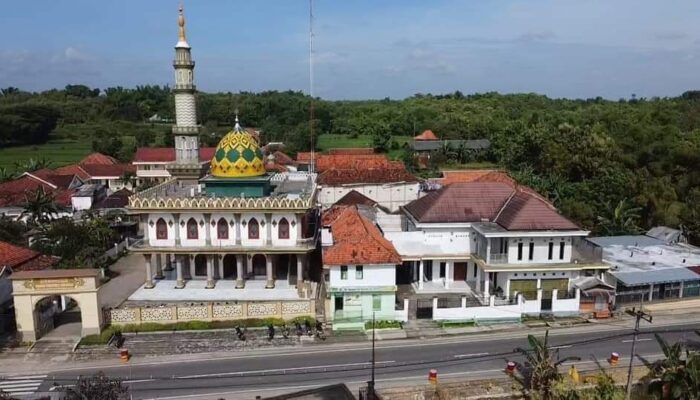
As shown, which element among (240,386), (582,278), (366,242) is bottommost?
(240,386)

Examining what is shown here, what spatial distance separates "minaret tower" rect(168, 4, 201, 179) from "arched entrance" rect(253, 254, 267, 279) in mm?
9652

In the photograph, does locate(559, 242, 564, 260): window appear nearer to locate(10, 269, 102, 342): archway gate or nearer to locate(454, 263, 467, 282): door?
locate(454, 263, 467, 282): door

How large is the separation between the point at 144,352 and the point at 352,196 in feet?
72.9

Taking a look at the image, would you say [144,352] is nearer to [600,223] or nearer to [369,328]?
[369,328]

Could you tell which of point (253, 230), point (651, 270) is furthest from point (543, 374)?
point (253, 230)

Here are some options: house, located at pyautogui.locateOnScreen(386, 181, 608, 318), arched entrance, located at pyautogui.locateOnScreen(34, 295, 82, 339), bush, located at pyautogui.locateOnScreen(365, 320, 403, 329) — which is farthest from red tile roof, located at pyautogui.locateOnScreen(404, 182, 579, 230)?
arched entrance, located at pyautogui.locateOnScreen(34, 295, 82, 339)

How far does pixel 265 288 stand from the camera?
31062mm

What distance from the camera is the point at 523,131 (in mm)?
69938

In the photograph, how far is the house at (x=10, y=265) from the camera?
26.3m

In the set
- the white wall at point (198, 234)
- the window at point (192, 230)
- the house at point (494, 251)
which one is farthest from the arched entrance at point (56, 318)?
the house at point (494, 251)

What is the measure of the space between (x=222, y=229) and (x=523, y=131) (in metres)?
49.3

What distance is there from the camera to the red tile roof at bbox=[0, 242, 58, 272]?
2745 cm

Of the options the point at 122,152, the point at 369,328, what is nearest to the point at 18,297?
the point at 369,328

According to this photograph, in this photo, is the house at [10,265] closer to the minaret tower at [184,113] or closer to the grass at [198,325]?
the grass at [198,325]
